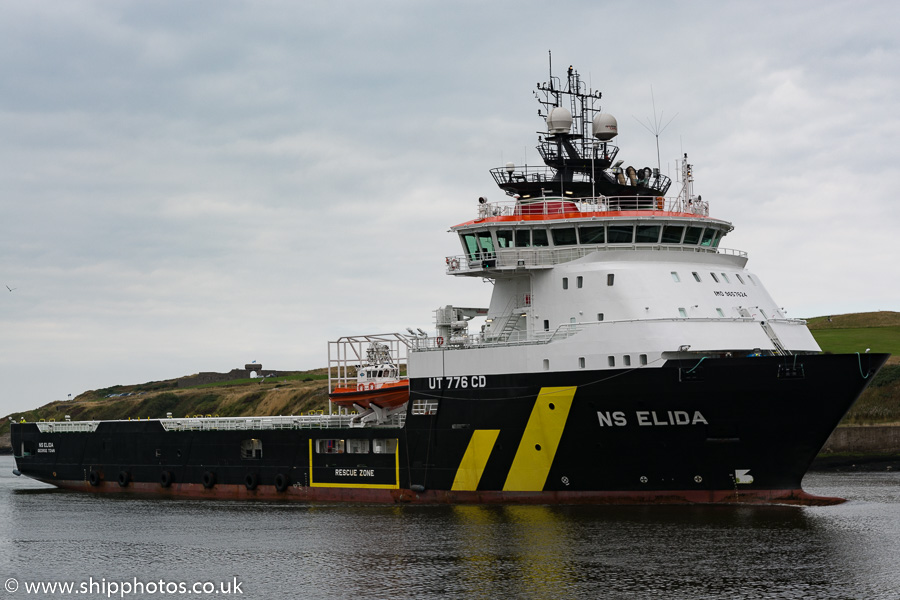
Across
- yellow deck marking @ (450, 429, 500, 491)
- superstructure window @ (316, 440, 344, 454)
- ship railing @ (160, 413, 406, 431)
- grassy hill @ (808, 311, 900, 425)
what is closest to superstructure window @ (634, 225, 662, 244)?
yellow deck marking @ (450, 429, 500, 491)

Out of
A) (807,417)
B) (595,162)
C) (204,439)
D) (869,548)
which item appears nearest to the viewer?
(869,548)

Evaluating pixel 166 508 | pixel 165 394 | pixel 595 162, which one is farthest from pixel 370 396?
pixel 165 394

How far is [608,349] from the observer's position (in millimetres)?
26672

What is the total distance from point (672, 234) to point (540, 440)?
6.72 meters

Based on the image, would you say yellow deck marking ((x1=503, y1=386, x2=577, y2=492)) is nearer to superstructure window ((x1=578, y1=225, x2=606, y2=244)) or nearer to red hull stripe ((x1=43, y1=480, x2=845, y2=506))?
red hull stripe ((x1=43, y1=480, x2=845, y2=506))

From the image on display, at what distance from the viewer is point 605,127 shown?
31.6 m

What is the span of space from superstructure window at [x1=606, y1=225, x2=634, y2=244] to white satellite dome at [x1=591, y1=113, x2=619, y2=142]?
399 centimetres

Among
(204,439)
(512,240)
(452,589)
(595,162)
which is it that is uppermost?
(595,162)

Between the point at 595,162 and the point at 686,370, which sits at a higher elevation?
the point at 595,162

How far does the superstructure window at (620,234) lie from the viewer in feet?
94.4

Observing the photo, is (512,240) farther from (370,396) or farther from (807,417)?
(807,417)

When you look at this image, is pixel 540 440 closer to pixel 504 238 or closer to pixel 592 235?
pixel 592 235

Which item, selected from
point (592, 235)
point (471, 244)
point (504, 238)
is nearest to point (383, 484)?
point (471, 244)

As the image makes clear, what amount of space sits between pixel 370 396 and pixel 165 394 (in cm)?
5606
